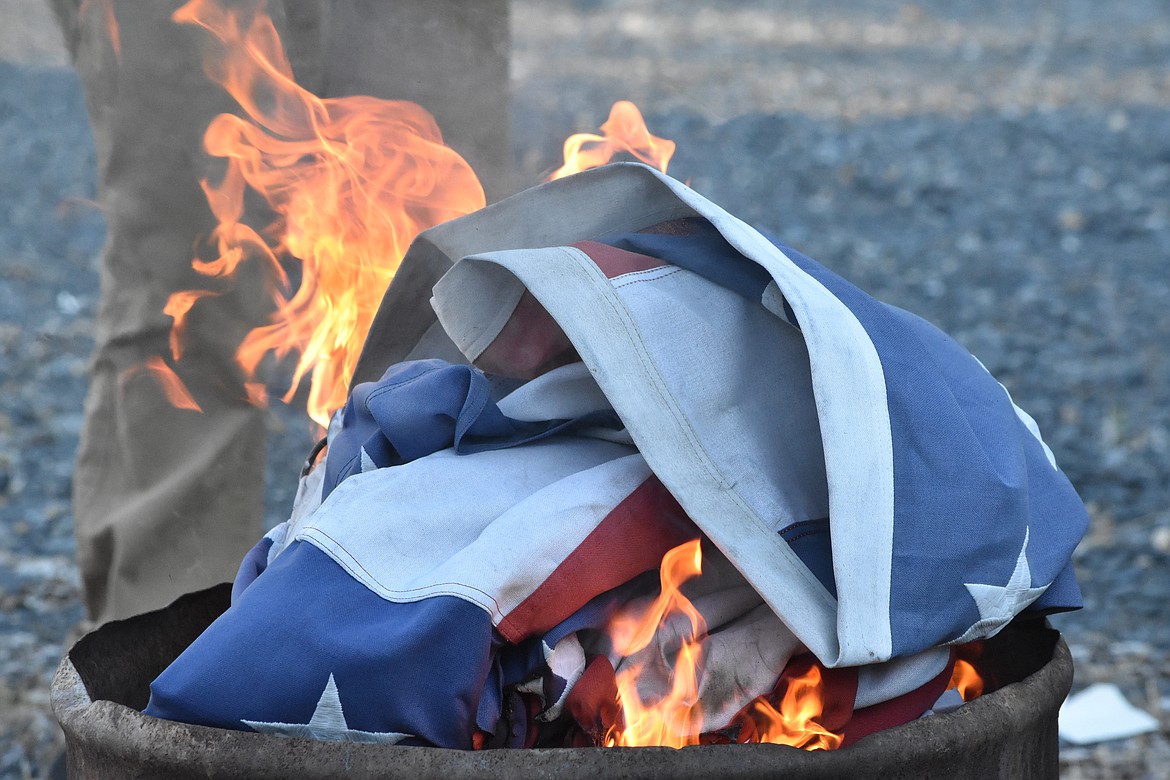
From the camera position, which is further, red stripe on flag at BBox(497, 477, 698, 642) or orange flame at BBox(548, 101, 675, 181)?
orange flame at BBox(548, 101, 675, 181)

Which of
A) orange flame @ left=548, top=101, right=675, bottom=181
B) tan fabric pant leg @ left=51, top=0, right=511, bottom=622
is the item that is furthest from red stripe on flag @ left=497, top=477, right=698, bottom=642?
tan fabric pant leg @ left=51, top=0, right=511, bottom=622

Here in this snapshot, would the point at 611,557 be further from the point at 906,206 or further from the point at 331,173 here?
the point at 906,206

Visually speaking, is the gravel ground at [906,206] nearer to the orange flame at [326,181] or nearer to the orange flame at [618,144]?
the orange flame at [326,181]

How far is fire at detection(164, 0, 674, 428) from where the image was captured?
1.92 m

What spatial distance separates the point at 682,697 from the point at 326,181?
3.53 feet

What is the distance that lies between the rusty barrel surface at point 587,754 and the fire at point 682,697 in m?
0.10

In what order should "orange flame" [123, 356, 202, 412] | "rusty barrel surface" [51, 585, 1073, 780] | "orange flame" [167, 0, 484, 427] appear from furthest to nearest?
"orange flame" [123, 356, 202, 412], "orange flame" [167, 0, 484, 427], "rusty barrel surface" [51, 585, 1073, 780]

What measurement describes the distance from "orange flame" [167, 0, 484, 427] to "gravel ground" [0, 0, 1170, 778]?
56 cm

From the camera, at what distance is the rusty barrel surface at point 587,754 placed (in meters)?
1.09

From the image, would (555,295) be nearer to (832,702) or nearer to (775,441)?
(775,441)

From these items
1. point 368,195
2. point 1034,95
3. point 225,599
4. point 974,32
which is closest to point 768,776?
point 225,599

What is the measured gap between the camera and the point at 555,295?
137 centimetres

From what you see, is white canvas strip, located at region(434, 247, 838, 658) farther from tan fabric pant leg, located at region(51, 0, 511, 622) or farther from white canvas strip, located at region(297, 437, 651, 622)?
tan fabric pant leg, located at region(51, 0, 511, 622)

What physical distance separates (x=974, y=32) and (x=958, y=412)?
10.4m
